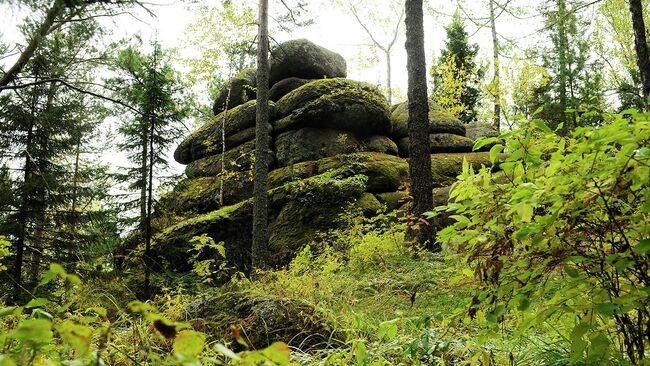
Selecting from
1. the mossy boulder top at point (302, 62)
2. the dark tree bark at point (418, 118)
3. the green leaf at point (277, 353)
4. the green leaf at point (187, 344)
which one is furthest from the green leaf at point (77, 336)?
the mossy boulder top at point (302, 62)

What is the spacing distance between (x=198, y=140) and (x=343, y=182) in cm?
847

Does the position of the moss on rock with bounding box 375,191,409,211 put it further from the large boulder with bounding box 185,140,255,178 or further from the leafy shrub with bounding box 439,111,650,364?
the leafy shrub with bounding box 439,111,650,364

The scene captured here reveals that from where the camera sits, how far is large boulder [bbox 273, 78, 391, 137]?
44.1 ft

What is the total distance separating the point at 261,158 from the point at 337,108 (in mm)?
4172

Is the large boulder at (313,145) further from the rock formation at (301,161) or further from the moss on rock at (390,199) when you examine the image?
the moss on rock at (390,199)

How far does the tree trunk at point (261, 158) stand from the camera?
9.46m

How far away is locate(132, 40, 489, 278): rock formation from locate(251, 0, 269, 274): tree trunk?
21.8 inches

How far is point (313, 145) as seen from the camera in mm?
13375

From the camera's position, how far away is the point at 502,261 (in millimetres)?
1656

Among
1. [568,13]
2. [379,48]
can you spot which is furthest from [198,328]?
[379,48]

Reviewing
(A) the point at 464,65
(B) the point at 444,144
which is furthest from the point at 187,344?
(A) the point at 464,65

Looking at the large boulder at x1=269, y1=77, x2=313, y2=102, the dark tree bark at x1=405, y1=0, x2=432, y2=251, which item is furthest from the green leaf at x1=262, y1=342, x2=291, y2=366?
the large boulder at x1=269, y1=77, x2=313, y2=102

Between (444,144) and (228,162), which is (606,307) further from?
(228,162)

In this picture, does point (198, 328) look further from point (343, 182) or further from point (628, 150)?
point (343, 182)
